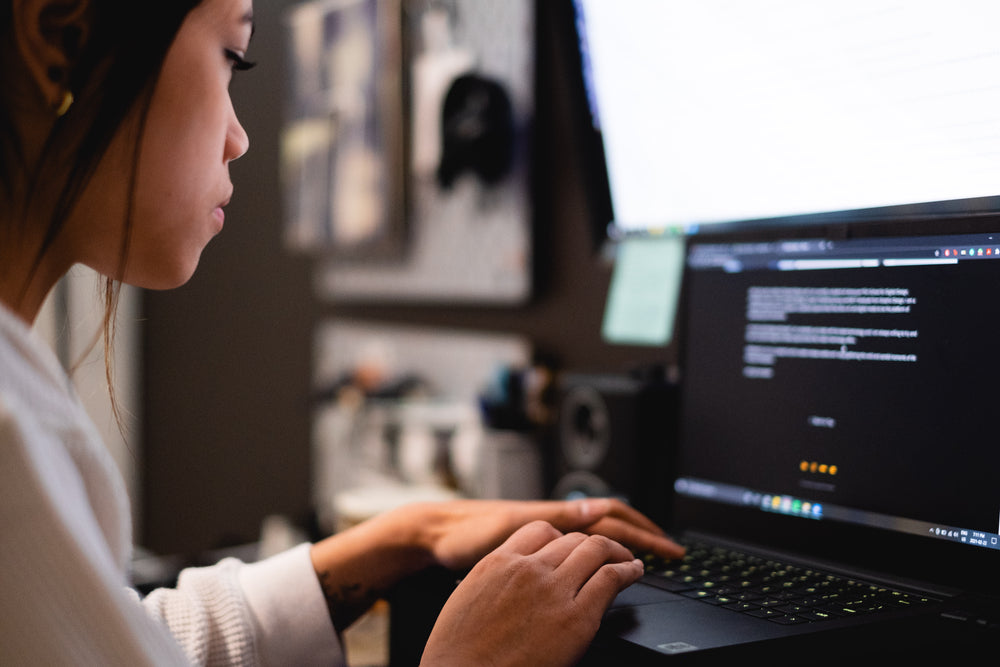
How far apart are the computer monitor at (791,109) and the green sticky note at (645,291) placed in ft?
0.41

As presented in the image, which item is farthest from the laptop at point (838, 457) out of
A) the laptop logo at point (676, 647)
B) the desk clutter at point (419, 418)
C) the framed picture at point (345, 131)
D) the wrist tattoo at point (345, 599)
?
the framed picture at point (345, 131)

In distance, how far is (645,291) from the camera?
1.21m

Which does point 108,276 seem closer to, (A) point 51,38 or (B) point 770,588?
(A) point 51,38

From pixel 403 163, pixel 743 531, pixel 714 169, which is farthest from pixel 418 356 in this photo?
pixel 743 531

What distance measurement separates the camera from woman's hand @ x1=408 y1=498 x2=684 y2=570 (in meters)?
0.73

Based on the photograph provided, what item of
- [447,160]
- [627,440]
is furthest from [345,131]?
[627,440]

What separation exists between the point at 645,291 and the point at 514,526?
0.55m

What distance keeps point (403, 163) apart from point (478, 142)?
1.01 feet

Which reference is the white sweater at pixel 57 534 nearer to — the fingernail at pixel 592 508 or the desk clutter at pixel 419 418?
the fingernail at pixel 592 508

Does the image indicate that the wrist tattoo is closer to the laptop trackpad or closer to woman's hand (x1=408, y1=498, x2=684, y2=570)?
woman's hand (x1=408, y1=498, x2=684, y2=570)

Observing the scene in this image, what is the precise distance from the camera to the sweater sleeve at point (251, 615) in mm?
729

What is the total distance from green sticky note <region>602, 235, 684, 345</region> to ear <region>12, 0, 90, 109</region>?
0.76 metres

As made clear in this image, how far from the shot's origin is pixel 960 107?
69cm

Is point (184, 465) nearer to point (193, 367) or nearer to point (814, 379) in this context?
point (193, 367)
